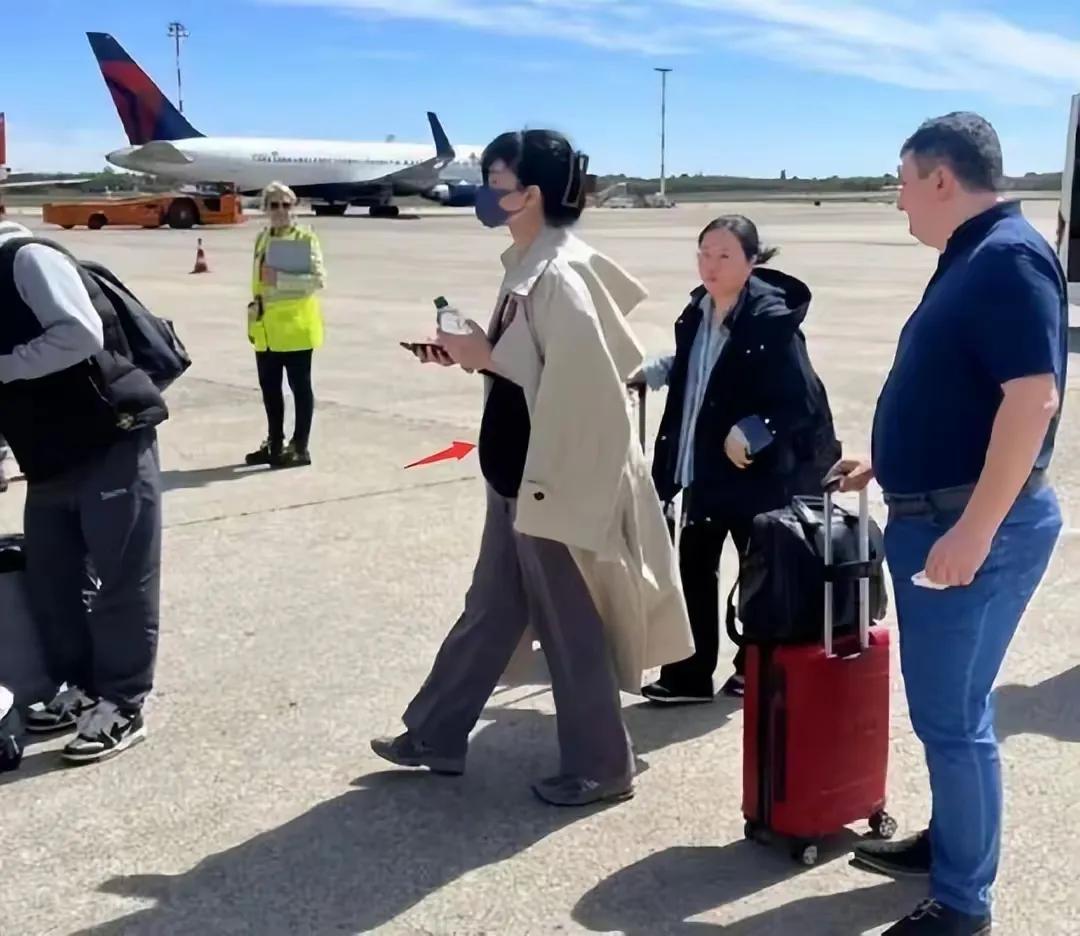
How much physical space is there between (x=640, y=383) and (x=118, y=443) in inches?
68.5

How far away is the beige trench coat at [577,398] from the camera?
3547mm

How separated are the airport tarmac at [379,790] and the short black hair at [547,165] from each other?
169 cm

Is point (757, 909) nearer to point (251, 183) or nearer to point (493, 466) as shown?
point (493, 466)

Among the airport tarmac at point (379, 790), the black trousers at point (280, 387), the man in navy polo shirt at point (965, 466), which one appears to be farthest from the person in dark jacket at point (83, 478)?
the black trousers at point (280, 387)

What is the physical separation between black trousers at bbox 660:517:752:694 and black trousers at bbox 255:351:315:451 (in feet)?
14.4

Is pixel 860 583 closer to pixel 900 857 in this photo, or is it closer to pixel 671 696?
pixel 900 857

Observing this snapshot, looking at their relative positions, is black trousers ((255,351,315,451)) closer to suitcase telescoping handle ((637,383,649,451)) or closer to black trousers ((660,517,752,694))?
suitcase telescoping handle ((637,383,649,451))

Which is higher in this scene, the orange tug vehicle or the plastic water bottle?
the orange tug vehicle

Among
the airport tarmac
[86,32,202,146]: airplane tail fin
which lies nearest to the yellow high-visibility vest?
the airport tarmac

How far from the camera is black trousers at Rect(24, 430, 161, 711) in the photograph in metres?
4.18

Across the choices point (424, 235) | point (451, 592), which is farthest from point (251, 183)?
point (451, 592)

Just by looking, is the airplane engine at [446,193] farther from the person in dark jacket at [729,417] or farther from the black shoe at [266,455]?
the person in dark jacket at [729,417]

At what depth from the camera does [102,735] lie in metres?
4.27

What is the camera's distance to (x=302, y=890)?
3449mm
